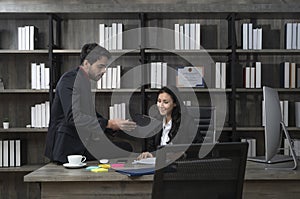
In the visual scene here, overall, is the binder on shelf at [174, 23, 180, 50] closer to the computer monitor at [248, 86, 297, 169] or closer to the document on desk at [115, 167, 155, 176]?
the computer monitor at [248, 86, 297, 169]

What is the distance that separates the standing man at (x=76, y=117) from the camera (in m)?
3.69

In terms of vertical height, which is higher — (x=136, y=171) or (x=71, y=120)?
(x=71, y=120)

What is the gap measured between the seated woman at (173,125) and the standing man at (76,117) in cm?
26

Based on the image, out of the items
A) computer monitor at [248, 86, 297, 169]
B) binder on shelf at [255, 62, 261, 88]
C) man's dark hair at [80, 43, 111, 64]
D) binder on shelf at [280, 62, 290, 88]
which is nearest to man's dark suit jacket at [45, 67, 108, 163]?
man's dark hair at [80, 43, 111, 64]

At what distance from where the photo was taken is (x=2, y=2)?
5613mm

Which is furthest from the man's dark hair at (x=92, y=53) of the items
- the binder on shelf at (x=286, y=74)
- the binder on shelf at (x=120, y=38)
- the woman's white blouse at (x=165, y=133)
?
the binder on shelf at (x=286, y=74)

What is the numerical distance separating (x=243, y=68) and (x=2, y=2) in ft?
8.84

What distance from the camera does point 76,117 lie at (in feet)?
12.1

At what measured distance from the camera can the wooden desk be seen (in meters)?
2.91

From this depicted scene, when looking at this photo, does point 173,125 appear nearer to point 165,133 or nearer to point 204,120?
point 165,133

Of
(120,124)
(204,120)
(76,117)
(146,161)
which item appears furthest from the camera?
(204,120)

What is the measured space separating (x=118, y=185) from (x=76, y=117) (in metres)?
0.90

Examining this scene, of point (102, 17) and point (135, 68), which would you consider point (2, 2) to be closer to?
point (102, 17)

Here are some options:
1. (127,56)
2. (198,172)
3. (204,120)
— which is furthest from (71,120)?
(127,56)
